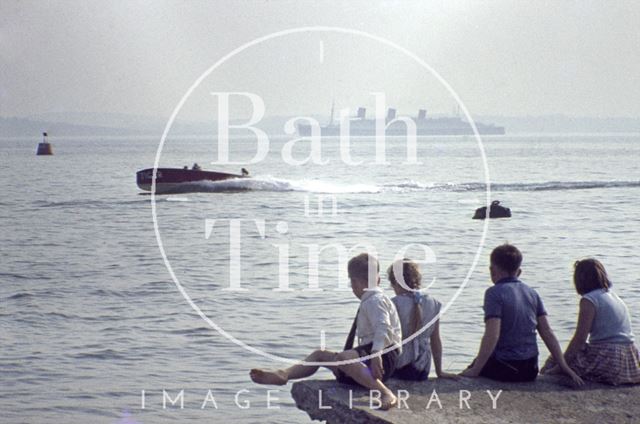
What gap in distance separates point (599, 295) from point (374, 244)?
71.9 ft

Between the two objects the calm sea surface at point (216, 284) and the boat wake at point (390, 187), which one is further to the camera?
the boat wake at point (390, 187)

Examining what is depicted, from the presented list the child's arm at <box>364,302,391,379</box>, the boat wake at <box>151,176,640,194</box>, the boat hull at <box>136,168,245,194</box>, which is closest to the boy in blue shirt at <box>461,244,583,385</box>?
the child's arm at <box>364,302,391,379</box>

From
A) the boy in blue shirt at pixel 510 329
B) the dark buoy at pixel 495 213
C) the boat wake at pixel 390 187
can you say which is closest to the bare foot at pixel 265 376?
the boy in blue shirt at pixel 510 329

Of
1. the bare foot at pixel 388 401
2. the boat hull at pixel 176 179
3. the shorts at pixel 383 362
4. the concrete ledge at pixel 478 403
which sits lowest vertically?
the concrete ledge at pixel 478 403

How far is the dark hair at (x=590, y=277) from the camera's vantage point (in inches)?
311

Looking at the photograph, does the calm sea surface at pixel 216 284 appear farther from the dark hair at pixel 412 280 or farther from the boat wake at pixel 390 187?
the boat wake at pixel 390 187

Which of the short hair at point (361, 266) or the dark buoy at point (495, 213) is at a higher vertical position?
the short hair at point (361, 266)

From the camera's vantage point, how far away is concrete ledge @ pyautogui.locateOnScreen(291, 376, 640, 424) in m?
6.88

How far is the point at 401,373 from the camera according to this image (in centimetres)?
768

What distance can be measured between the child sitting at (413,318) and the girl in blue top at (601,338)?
44.3 inches

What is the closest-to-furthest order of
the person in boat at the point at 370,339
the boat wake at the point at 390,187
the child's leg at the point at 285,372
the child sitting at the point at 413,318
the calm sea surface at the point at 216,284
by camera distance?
1. the person in boat at the point at 370,339
2. the child's leg at the point at 285,372
3. the child sitting at the point at 413,318
4. the calm sea surface at the point at 216,284
5. the boat wake at the point at 390,187

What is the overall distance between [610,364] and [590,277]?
2.17 feet

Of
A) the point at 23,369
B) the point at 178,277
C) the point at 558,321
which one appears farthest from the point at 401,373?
the point at 178,277

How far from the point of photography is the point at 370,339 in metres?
7.34
